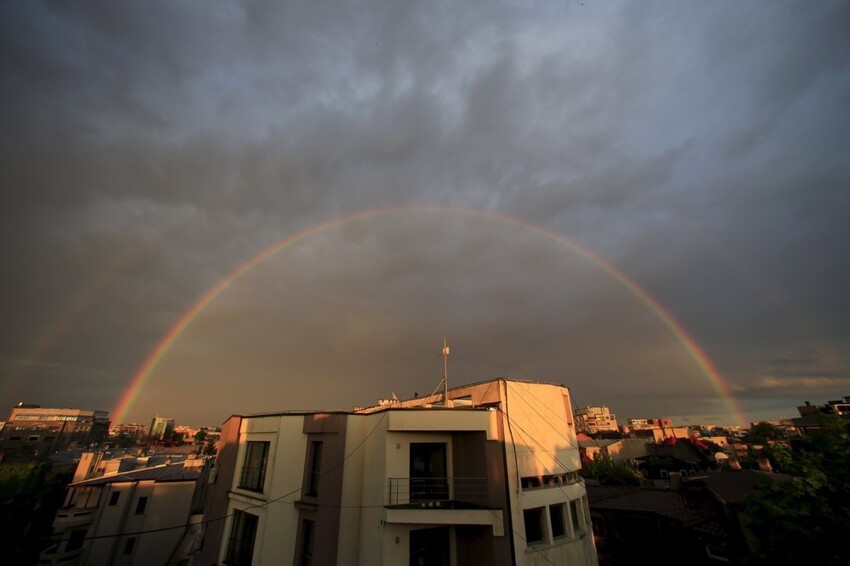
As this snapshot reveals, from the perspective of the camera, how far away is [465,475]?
18.1 meters

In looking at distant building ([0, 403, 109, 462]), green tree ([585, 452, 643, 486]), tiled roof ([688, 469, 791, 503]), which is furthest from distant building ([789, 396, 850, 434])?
distant building ([0, 403, 109, 462])

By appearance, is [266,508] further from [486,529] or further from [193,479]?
[193,479]

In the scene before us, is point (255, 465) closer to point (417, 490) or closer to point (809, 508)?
point (417, 490)

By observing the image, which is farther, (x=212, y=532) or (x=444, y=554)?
(x=212, y=532)

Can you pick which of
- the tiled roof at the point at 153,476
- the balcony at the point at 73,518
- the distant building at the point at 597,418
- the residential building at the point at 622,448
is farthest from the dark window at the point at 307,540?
the distant building at the point at 597,418

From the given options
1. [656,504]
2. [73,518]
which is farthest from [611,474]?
[73,518]

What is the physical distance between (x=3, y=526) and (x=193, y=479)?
26.7 meters

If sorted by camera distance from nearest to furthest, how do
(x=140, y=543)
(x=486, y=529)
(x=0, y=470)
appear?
1. (x=486, y=529)
2. (x=140, y=543)
3. (x=0, y=470)

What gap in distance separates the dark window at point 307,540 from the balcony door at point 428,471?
17.4 ft

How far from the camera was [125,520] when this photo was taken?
33031 mm

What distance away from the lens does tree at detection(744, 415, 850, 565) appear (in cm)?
1466

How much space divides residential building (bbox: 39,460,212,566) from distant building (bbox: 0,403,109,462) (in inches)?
2506

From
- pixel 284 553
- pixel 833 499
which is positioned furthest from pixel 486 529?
pixel 833 499

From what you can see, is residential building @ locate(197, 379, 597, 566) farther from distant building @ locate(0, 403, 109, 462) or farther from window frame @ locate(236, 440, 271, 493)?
distant building @ locate(0, 403, 109, 462)
